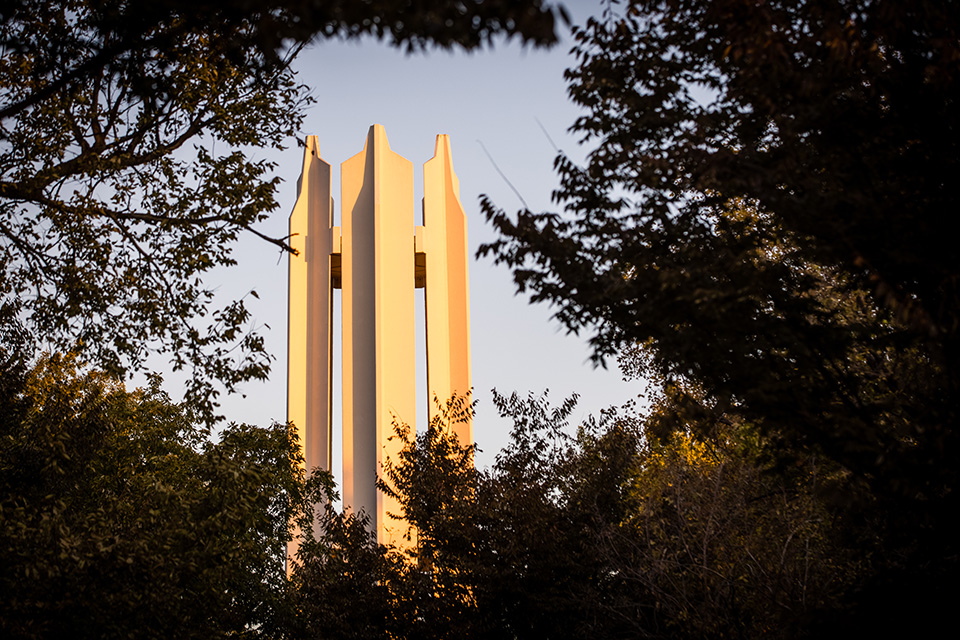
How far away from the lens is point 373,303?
20766 mm

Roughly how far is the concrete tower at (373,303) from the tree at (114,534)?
200cm

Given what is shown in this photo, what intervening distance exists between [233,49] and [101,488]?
609 inches

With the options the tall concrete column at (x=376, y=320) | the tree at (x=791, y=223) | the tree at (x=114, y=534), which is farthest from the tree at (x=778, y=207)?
the tall concrete column at (x=376, y=320)

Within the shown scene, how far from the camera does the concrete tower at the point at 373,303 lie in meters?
20.0

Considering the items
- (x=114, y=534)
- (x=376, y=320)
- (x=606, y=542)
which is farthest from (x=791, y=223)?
(x=376, y=320)

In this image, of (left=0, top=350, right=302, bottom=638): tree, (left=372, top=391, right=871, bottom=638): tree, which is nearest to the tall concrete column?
(left=0, top=350, right=302, bottom=638): tree

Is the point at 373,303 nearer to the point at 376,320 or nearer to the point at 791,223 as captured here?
the point at 376,320

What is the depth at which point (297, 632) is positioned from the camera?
45.1ft

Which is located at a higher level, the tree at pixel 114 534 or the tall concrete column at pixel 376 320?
the tall concrete column at pixel 376 320

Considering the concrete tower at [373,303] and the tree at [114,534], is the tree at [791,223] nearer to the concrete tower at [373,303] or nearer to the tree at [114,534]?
the tree at [114,534]

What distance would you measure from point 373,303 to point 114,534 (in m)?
11.3

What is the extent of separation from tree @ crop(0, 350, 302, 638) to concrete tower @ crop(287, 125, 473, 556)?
6.55ft

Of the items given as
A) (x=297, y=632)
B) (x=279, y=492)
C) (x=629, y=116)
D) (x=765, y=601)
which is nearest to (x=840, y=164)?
(x=629, y=116)

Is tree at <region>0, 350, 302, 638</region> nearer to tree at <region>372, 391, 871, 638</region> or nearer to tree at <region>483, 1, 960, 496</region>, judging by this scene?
tree at <region>372, 391, 871, 638</region>
